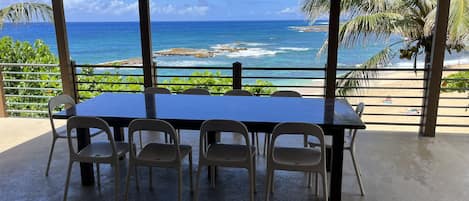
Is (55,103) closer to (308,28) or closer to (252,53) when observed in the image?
(252,53)

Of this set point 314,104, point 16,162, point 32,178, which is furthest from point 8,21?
point 314,104

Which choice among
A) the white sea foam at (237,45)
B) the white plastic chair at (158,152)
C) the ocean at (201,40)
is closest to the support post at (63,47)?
the white plastic chair at (158,152)

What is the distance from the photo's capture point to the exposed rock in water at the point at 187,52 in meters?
19.8

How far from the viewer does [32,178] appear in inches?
127

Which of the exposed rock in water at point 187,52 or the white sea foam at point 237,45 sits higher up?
the white sea foam at point 237,45

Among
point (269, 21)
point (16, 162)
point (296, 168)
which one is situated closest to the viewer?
point (296, 168)

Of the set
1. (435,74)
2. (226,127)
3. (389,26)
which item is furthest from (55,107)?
(389,26)

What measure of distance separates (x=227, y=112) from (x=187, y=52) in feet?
58.6

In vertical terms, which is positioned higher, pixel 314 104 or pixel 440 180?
pixel 314 104

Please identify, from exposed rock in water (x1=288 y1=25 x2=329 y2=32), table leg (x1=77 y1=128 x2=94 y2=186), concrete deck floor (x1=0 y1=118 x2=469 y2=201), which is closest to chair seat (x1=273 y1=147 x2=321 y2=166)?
concrete deck floor (x1=0 y1=118 x2=469 y2=201)

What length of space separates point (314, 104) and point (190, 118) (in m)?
1.16

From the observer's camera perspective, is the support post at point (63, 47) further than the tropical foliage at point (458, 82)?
Yes

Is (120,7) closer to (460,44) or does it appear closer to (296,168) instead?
(460,44)

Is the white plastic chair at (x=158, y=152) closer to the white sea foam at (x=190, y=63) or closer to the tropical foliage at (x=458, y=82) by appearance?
the tropical foliage at (x=458, y=82)
